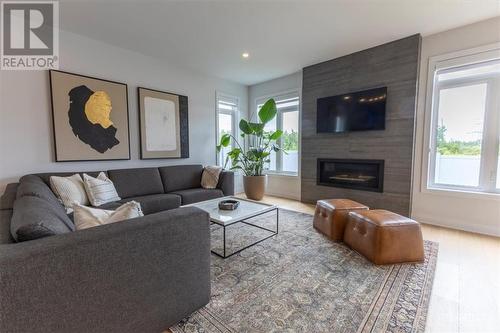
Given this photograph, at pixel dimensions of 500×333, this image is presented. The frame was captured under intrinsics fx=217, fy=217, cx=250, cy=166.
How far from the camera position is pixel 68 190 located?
2410 mm

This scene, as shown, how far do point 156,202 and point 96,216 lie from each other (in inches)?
69.0

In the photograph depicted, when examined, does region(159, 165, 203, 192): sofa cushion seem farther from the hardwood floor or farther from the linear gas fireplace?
the hardwood floor

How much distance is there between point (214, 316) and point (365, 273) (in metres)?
1.32

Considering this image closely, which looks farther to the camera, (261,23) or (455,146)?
(455,146)

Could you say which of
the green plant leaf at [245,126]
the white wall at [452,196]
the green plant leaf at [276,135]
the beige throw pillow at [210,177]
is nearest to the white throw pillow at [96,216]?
the beige throw pillow at [210,177]

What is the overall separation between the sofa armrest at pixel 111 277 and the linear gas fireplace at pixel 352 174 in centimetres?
303

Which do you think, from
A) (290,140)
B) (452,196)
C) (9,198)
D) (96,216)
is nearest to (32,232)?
(96,216)

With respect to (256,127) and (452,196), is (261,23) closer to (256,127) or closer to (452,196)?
(256,127)

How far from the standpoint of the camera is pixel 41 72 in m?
2.65

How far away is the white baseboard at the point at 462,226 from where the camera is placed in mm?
2639

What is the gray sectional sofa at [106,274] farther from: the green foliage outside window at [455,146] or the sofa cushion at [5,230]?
the green foliage outside window at [455,146]

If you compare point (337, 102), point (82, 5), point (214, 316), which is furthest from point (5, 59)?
point (337, 102)

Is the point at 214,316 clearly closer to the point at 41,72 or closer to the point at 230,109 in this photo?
the point at 41,72

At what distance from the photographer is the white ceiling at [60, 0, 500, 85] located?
7.64ft
